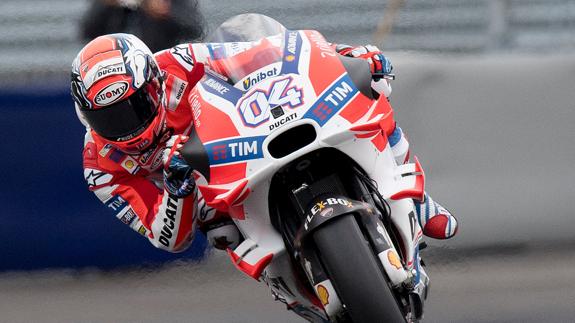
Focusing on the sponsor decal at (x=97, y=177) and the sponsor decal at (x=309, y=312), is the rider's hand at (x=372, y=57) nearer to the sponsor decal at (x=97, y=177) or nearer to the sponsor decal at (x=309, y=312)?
the sponsor decal at (x=309, y=312)

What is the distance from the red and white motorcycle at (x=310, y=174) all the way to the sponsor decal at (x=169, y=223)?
1.42 ft

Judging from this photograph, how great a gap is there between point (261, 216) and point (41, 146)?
3658mm

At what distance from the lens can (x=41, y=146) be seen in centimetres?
797

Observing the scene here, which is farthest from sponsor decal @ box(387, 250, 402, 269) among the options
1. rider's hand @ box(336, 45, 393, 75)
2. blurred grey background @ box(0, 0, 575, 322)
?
blurred grey background @ box(0, 0, 575, 322)

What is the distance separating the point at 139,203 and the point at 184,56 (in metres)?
0.67

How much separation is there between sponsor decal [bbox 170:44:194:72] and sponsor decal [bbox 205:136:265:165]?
946 millimetres

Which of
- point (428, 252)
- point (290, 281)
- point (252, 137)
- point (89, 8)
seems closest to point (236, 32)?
point (252, 137)

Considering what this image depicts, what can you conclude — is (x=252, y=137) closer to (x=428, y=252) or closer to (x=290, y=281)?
(x=290, y=281)

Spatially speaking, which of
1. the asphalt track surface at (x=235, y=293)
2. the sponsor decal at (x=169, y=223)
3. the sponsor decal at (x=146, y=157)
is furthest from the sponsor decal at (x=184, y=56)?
the asphalt track surface at (x=235, y=293)

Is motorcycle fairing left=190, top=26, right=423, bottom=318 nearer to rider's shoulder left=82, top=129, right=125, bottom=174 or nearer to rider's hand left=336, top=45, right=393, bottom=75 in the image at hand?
rider's hand left=336, top=45, right=393, bottom=75

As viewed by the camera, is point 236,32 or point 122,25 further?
point 122,25

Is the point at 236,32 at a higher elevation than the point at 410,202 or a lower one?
higher

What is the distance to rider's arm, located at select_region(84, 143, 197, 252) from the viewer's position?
5.26m

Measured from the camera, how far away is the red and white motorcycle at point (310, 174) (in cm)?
423
